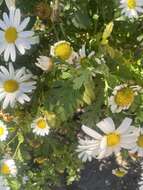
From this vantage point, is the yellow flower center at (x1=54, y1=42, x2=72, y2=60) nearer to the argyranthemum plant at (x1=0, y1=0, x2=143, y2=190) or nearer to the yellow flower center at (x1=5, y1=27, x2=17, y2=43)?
the argyranthemum plant at (x1=0, y1=0, x2=143, y2=190)

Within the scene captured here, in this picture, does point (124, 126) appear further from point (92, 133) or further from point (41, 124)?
point (41, 124)

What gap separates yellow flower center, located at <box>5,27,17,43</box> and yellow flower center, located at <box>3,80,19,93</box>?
13 cm

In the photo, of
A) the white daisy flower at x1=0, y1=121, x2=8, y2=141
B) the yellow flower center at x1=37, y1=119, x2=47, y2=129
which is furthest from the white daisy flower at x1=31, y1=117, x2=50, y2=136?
the white daisy flower at x1=0, y1=121, x2=8, y2=141

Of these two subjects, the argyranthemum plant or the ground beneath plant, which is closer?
the argyranthemum plant

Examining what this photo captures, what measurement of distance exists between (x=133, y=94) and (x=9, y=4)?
0.43 meters

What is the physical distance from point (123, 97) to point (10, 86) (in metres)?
0.36

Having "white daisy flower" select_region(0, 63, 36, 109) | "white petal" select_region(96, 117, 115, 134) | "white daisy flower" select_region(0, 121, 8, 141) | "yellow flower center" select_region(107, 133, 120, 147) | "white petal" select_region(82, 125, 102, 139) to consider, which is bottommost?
"yellow flower center" select_region(107, 133, 120, 147)

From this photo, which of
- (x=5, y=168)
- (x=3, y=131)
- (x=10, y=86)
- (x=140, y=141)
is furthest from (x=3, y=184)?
(x=140, y=141)

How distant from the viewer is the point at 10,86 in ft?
4.59

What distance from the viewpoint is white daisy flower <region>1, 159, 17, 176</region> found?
1.58m

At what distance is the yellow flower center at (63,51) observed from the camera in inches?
50.0

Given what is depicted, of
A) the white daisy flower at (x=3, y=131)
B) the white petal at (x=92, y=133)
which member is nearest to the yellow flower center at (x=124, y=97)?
the white petal at (x=92, y=133)

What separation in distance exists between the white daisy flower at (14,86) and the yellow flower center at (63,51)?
14 cm

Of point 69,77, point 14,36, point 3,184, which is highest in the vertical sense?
point 14,36
